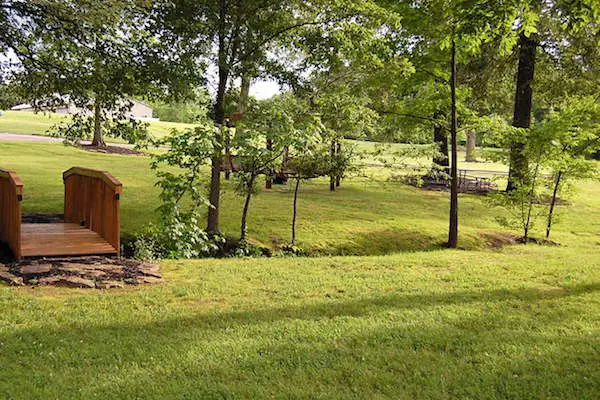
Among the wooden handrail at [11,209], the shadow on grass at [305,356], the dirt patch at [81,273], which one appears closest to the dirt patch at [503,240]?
the shadow on grass at [305,356]

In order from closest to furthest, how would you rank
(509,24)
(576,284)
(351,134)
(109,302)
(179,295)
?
(109,302)
(179,295)
(509,24)
(576,284)
(351,134)

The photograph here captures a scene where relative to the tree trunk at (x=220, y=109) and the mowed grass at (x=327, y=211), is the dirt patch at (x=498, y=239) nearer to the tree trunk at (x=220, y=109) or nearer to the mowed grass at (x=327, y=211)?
the mowed grass at (x=327, y=211)

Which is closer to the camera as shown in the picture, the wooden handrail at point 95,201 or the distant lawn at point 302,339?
the distant lawn at point 302,339

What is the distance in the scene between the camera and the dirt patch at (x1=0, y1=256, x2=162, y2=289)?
248 inches

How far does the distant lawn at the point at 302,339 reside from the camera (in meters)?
3.75

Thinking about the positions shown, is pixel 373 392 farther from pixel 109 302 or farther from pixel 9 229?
pixel 9 229

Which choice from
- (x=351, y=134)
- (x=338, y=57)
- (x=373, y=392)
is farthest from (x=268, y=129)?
(x=373, y=392)

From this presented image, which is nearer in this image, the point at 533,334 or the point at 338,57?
the point at 533,334

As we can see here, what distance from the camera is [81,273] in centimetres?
671

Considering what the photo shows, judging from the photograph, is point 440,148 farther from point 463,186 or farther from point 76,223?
point 76,223

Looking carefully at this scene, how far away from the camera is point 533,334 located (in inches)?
199

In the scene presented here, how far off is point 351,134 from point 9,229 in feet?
26.8

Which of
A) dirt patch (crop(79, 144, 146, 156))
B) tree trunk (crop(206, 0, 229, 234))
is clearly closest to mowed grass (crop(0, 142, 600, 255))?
tree trunk (crop(206, 0, 229, 234))

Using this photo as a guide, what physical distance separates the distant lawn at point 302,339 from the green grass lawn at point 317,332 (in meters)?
0.02
